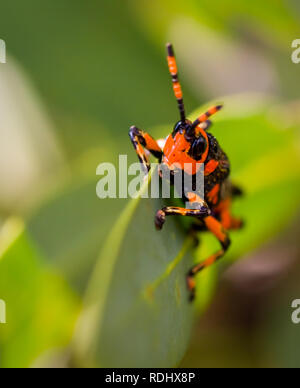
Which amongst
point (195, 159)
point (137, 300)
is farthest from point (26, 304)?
point (195, 159)

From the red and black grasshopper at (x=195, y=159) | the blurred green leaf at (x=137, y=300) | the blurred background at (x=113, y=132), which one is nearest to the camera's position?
the blurred green leaf at (x=137, y=300)

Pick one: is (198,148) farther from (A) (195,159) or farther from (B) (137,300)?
(B) (137,300)

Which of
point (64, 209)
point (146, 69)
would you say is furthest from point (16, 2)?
point (64, 209)

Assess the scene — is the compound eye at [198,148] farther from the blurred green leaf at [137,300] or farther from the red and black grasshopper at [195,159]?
the blurred green leaf at [137,300]

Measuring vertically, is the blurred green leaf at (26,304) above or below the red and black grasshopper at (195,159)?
below

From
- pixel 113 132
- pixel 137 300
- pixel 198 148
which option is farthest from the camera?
pixel 113 132

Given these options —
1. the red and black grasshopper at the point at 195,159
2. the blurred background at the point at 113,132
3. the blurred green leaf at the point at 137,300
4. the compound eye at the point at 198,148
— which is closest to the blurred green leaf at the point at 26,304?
the blurred background at the point at 113,132

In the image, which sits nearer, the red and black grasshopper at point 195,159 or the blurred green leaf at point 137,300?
the blurred green leaf at point 137,300
